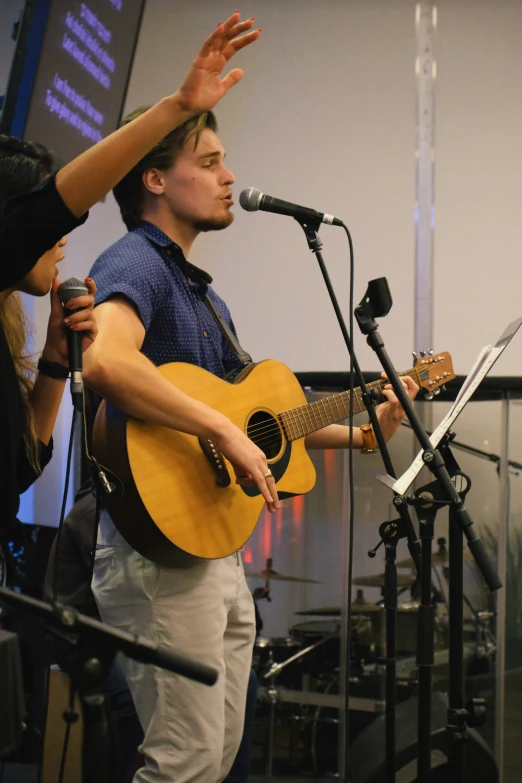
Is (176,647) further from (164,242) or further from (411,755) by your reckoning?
(411,755)

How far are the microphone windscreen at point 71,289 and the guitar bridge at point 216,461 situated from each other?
1.94 feet

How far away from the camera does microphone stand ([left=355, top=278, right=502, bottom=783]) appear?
2.18m

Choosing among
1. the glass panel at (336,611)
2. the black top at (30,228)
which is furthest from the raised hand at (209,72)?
the glass panel at (336,611)

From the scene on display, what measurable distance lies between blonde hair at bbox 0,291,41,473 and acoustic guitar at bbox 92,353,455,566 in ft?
0.73

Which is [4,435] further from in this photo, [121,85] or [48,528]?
[121,85]

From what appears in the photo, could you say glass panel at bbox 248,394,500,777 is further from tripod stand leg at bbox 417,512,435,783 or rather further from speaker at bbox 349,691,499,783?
tripod stand leg at bbox 417,512,435,783

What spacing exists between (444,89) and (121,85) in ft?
6.06

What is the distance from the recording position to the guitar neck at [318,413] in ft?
8.29

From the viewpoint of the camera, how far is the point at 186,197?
2432mm

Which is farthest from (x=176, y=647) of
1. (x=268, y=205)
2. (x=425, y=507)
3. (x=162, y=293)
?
(x=268, y=205)

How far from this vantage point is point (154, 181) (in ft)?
8.02

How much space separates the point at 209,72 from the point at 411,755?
2.46 meters

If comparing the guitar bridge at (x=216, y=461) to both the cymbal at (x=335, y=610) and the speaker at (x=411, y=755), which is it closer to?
the speaker at (x=411, y=755)

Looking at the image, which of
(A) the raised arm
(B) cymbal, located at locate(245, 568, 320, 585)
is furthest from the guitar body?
(B) cymbal, located at locate(245, 568, 320, 585)
